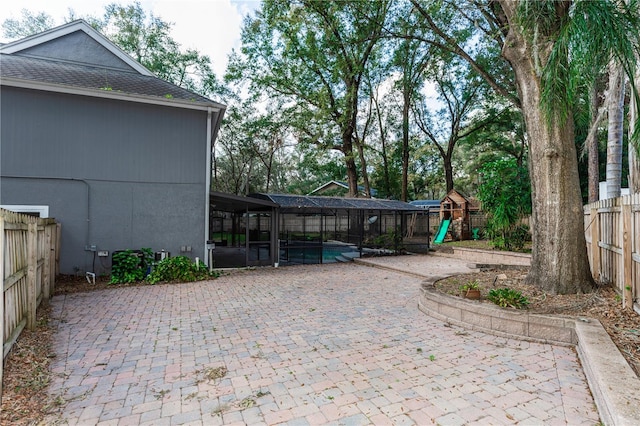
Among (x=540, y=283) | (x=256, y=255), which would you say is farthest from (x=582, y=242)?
(x=256, y=255)

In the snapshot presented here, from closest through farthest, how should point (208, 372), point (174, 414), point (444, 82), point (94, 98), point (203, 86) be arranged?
point (174, 414)
point (208, 372)
point (94, 98)
point (444, 82)
point (203, 86)

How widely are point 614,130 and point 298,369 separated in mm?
7881

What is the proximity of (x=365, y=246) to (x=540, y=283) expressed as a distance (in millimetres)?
8627

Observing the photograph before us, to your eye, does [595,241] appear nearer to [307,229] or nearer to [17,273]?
[17,273]

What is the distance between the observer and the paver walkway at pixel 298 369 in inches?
95.0

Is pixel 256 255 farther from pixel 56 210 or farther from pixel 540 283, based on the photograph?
pixel 540 283

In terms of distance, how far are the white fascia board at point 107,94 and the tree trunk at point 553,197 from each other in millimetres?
7339

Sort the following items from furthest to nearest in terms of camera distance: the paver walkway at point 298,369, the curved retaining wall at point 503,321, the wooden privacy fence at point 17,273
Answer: the curved retaining wall at point 503,321
the wooden privacy fence at point 17,273
the paver walkway at point 298,369

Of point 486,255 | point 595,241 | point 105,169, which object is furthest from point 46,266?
point 486,255

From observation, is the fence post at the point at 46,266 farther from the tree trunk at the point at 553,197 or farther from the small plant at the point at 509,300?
the tree trunk at the point at 553,197

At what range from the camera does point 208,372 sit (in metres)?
3.09

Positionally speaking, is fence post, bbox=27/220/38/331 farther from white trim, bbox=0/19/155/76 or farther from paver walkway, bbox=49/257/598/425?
white trim, bbox=0/19/155/76

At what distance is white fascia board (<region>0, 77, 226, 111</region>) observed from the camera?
23.6 ft

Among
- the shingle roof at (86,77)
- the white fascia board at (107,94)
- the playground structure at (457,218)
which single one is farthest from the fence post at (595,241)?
the playground structure at (457,218)
